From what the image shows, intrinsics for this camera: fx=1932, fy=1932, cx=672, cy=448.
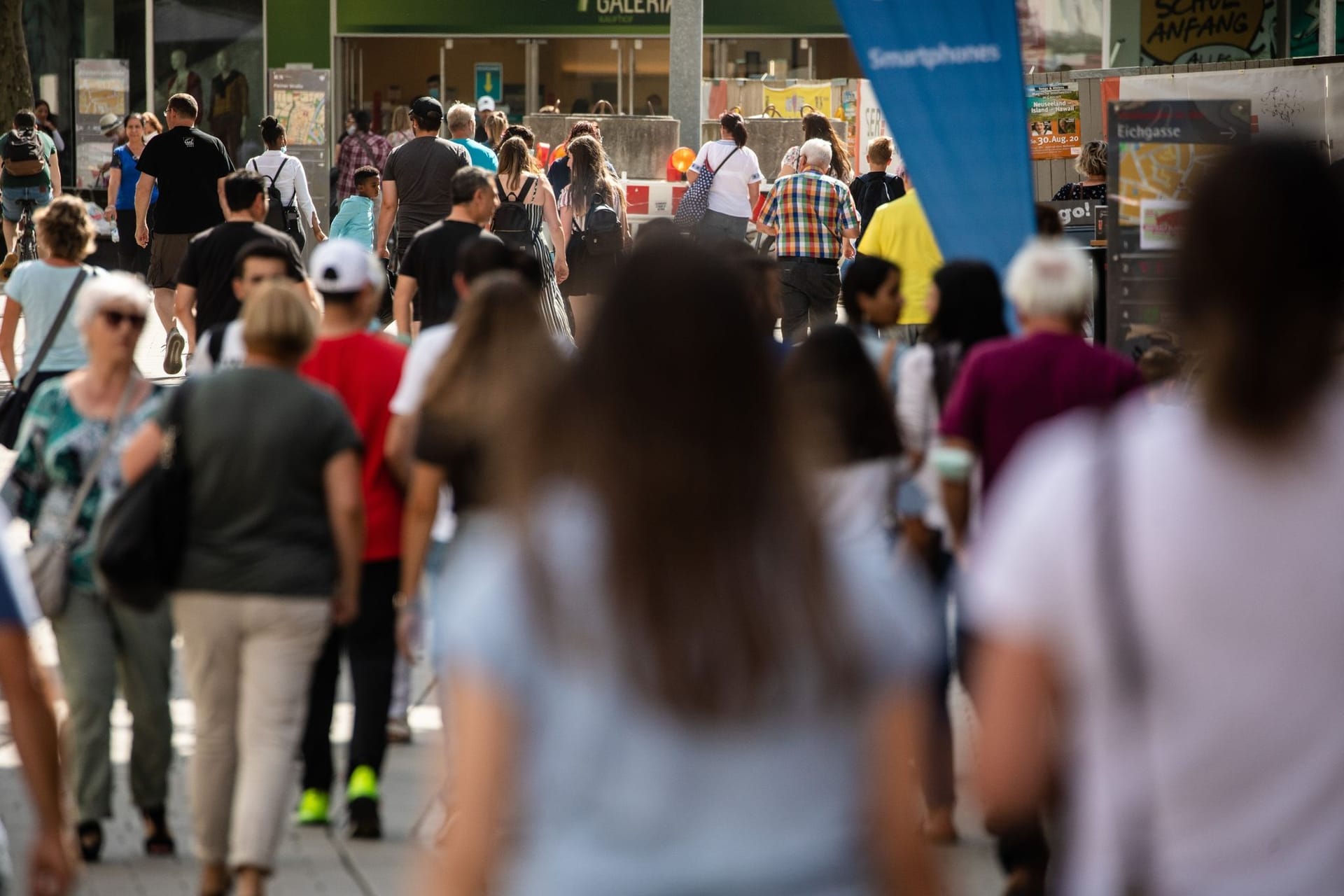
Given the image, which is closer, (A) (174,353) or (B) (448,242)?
(B) (448,242)

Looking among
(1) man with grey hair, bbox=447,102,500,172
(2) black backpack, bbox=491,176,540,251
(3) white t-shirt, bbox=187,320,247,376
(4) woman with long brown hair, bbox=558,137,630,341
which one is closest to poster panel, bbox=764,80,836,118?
(1) man with grey hair, bbox=447,102,500,172

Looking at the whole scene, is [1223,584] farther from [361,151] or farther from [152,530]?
[361,151]

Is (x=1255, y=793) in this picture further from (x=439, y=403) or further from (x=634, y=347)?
(x=439, y=403)

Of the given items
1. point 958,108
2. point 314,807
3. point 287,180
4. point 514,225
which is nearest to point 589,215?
point 514,225

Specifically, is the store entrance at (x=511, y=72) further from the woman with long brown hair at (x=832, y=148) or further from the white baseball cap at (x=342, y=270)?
the white baseball cap at (x=342, y=270)

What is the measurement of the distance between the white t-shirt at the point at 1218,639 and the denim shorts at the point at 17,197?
61.7 ft

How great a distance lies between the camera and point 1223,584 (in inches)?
77.1

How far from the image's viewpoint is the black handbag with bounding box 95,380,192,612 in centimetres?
446

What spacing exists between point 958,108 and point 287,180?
380 inches

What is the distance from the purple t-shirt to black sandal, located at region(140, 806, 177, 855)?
2.44 meters

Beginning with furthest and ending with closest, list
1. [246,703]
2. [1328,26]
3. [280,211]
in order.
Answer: [1328,26] → [280,211] → [246,703]

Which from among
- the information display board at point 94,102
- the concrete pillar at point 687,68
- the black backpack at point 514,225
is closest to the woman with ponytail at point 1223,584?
the black backpack at point 514,225

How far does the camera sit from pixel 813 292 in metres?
12.1

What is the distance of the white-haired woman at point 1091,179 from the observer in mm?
11273
